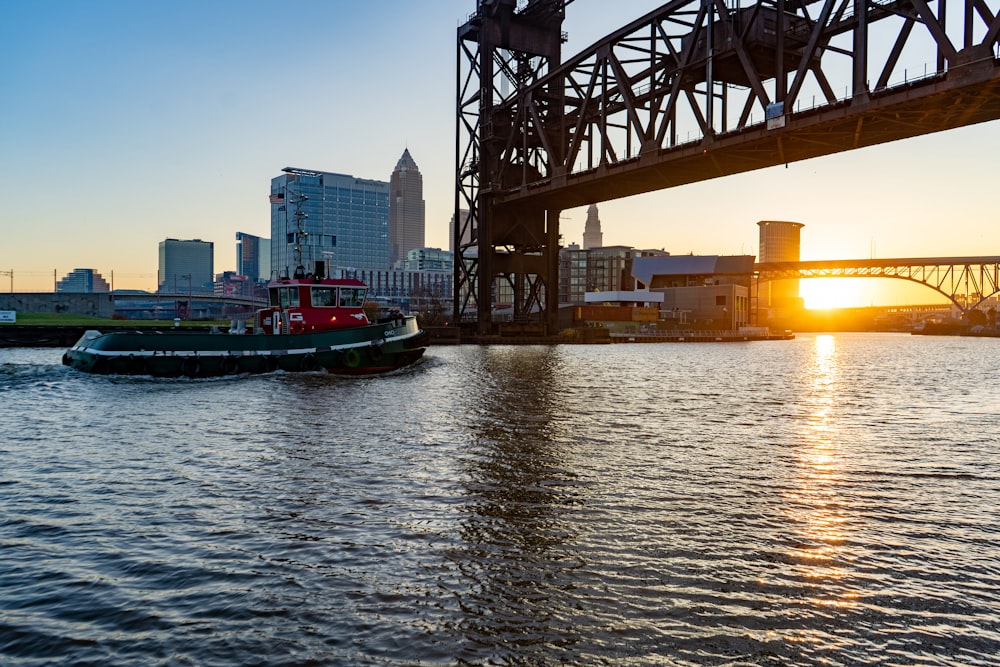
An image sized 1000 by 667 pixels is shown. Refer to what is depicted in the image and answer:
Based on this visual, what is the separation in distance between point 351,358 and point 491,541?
89.2 feet

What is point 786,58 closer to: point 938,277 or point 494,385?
point 494,385

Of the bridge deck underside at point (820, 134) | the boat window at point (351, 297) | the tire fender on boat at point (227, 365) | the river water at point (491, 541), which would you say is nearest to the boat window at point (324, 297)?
the boat window at point (351, 297)

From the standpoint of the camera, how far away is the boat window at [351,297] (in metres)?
38.4

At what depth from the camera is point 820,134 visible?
126ft

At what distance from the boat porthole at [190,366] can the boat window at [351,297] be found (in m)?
7.97

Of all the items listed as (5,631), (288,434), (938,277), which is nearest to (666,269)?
(938,277)

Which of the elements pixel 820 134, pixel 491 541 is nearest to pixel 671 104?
pixel 820 134

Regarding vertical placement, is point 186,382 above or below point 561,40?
below

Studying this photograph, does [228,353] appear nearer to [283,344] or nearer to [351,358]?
[283,344]

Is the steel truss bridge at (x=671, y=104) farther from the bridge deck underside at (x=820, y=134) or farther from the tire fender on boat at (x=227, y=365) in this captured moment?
the tire fender on boat at (x=227, y=365)

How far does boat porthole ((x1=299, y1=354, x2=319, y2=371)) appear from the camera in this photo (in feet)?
116

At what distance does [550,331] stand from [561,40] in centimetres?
2925

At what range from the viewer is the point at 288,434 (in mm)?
18906

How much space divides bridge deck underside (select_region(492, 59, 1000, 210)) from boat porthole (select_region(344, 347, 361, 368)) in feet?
79.7
